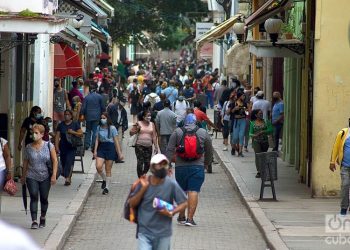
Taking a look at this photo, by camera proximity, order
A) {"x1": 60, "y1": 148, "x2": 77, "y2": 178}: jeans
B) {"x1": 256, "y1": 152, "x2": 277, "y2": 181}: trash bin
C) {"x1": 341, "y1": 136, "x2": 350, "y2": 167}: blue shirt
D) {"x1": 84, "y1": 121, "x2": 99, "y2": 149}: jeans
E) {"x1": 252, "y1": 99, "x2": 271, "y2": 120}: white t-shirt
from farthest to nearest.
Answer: {"x1": 84, "y1": 121, "x2": 99, "y2": 149}: jeans → {"x1": 252, "y1": 99, "x2": 271, "y2": 120}: white t-shirt → {"x1": 60, "y1": 148, "x2": 77, "y2": 178}: jeans → {"x1": 256, "y1": 152, "x2": 277, "y2": 181}: trash bin → {"x1": 341, "y1": 136, "x2": 350, "y2": 167}: blue shirt

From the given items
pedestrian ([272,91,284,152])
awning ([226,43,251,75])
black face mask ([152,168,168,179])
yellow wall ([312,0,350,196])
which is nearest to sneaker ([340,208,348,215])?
yellow wall ([312,0,350,196])

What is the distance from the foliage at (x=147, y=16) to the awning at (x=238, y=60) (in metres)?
15.6

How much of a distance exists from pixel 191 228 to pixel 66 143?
568cm

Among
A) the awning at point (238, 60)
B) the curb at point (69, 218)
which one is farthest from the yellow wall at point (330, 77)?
the awning at point (238, 60)

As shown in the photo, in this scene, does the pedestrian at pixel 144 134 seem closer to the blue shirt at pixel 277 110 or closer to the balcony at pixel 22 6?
the balcony at pixel 22 6

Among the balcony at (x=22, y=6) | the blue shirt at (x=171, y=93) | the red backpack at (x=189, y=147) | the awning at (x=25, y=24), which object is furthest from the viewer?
the blue shirt at (x=171, y=93)

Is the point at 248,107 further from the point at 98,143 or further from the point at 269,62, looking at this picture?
the point at 98,143

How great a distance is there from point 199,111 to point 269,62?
9.74 meters

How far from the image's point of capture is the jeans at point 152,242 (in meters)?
11.9

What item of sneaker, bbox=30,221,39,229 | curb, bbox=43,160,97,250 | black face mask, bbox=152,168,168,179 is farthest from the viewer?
sneaker, bbox=30,221,39,229

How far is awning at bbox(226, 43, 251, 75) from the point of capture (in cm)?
3991

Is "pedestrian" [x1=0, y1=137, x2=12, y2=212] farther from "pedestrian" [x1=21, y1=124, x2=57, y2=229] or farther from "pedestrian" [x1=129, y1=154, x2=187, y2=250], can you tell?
"pedestrian" [x1=129, y1=154, x2=187, y2=250]

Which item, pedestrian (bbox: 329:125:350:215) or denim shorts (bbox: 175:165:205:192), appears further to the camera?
pedestrian (bbox: 329:125:350:215)

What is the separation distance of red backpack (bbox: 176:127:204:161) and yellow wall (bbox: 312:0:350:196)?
3.70 metres
